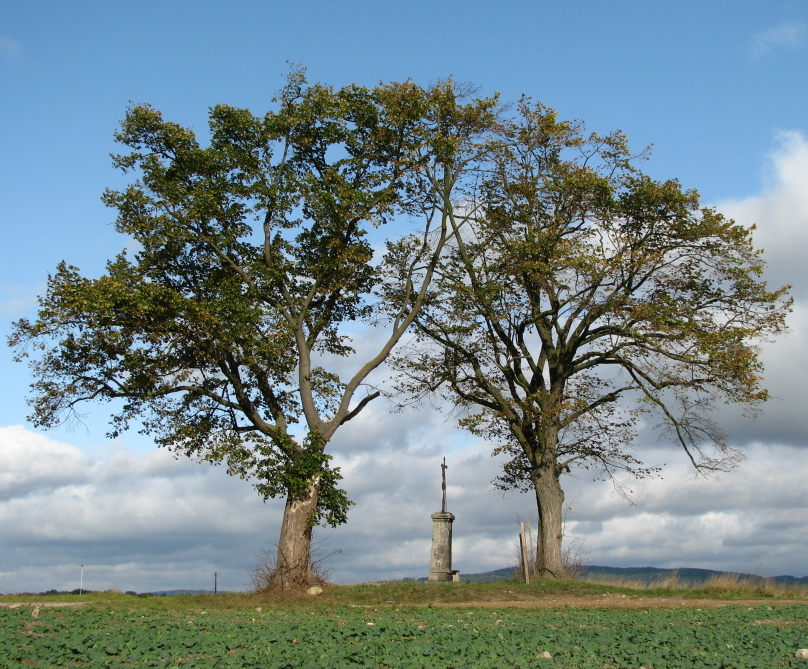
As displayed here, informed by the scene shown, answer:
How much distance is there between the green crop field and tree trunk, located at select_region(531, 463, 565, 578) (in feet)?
34.8

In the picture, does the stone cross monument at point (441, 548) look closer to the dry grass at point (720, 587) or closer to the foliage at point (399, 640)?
the dry grass at point (720, 587)

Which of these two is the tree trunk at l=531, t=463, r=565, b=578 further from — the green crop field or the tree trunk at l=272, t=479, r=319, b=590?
the green crop field

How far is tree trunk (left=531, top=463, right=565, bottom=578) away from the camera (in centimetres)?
2508

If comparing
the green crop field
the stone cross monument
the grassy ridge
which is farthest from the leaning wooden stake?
the green crop field

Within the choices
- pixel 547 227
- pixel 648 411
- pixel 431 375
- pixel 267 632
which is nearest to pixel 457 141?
pixel 547 227

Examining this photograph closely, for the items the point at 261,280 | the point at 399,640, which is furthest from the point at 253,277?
the point at 399,640

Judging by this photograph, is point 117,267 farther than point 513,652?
Yes

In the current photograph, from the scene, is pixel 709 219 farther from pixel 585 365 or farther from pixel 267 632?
pixel 267 632

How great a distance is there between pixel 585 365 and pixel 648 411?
2.64 metres

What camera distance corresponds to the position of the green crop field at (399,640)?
29.6ft

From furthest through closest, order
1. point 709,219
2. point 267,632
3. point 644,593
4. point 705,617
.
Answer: point 709,219 < point 644,593 < point 705,617 < point 267,632

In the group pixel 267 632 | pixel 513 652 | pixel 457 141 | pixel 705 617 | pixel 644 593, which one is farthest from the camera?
pixel 457 141

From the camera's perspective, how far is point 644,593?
73.8ft

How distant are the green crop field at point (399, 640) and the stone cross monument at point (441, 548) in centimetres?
1241
